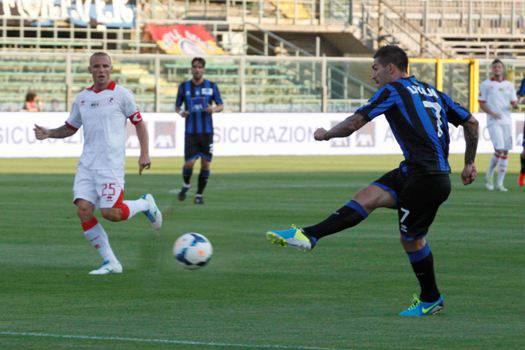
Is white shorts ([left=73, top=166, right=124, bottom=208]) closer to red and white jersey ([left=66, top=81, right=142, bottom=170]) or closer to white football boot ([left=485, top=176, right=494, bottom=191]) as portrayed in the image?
red and white jersey ([left=66, top=81, right=142, bottom=170])

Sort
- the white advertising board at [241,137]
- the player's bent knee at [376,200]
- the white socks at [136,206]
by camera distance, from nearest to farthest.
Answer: the player's bent knee at [376,200]
the white socks at [136,206]
the white advertising board at [241,137]

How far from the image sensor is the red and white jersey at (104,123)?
39.1 ft

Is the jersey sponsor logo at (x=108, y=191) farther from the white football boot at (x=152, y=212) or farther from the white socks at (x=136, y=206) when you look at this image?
the white football boot at (x=152, y=212)

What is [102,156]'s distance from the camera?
1192 centimetres

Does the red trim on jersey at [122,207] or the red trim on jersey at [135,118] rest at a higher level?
the red trim on jersey at [135,118]

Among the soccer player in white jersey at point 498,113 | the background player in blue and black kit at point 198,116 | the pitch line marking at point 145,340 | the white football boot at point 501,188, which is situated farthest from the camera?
the soccer player in white jersey at point 498,113

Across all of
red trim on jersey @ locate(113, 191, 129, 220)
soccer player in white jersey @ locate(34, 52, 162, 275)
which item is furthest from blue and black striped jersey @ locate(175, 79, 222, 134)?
red trim on jersey @ locate(113, 191, 129, 220)

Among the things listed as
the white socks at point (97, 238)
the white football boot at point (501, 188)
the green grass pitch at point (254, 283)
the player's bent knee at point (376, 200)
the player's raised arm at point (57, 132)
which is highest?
the player's raised arm at point (57, 132)

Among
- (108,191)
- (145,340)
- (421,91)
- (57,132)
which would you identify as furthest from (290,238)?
(57,132)

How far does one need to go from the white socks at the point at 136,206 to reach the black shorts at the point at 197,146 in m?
8.88

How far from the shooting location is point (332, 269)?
12391 millimetres

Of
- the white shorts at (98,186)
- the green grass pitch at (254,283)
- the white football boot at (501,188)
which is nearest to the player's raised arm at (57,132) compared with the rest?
the white shorts at (98,186)

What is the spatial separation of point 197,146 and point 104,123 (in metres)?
9.35

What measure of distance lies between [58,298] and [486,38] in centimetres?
4401
